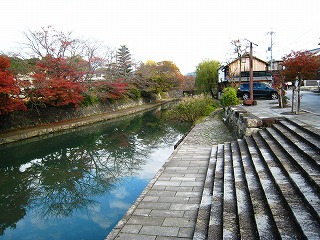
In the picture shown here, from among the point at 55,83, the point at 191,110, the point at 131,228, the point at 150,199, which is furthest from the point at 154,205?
the point at 191,110

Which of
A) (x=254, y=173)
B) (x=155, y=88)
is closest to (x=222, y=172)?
(x=254, y=173)

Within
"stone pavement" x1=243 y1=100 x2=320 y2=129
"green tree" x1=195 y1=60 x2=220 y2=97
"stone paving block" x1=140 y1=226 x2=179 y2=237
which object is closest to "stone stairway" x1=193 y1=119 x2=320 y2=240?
"stone paving block" x1=140 y1=226 x2=179 y2=237

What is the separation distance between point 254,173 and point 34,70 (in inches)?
682

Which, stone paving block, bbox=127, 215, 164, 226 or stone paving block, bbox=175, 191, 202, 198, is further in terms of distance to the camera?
stone paving block, bbox=175, 191, 202, 198

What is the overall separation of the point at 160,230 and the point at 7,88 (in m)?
12.6

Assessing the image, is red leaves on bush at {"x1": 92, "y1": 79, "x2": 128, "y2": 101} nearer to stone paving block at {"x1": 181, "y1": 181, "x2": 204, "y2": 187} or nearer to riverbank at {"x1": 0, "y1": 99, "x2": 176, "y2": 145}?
riverbank at {"x1": 0, "y1": 99, "x2": 176, "y2": 145}

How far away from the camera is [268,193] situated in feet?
13.9

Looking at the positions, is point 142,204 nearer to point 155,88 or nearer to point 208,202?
point 208,202

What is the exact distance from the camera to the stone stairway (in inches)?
130

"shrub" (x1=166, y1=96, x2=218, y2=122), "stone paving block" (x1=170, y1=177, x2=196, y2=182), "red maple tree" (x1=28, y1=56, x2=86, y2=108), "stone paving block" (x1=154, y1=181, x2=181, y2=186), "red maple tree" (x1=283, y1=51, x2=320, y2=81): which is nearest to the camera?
"stone paving block" (x1=154, y1=181, x2=181, y2=186)

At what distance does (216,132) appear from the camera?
13055mm

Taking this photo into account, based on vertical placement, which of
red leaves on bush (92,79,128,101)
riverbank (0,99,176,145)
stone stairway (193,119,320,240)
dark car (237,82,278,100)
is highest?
red leaves on bush (92,79,128,101)

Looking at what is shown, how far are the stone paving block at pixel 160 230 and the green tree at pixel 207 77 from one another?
104ft

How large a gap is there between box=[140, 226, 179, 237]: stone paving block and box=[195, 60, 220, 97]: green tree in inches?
1243
